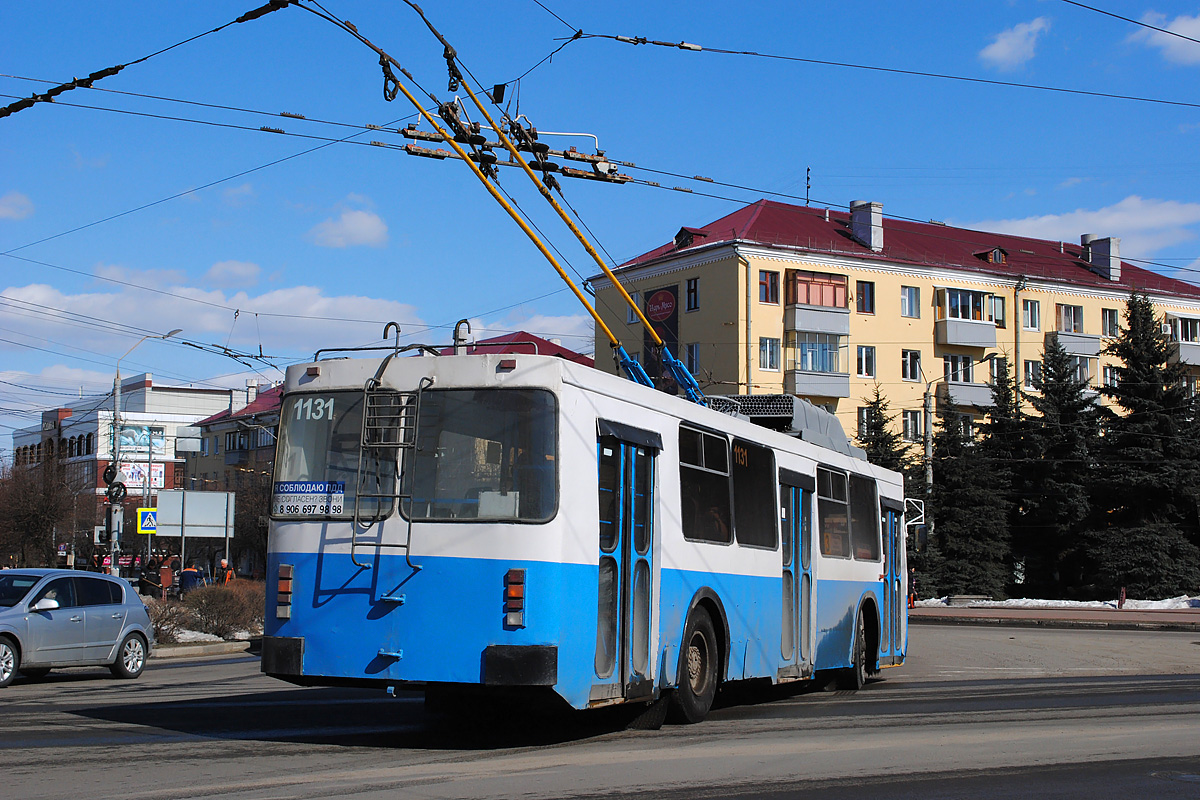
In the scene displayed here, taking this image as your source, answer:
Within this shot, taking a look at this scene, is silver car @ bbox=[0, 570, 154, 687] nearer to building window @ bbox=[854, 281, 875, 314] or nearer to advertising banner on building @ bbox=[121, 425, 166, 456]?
building window @ bbox=[854, 281, 875, 314]

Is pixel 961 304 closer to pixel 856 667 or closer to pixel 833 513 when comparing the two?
pixel 856 667

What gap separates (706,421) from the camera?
1162cm

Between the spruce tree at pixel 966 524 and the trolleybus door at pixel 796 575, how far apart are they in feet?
122

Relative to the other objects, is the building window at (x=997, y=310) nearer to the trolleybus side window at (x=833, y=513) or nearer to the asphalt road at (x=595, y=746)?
the asphalt road at (x=595, y=746)

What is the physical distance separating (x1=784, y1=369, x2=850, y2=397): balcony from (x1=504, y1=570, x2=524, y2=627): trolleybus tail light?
174 feet

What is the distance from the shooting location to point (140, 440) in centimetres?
10350

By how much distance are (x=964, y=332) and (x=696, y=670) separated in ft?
190

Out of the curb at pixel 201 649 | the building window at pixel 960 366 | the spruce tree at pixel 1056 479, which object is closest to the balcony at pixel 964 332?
the building window at pixel 960 366

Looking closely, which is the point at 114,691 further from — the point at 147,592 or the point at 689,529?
the point at 147,592

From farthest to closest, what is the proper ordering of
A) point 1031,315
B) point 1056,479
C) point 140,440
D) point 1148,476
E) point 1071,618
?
1. point 140,440
2. point 1031,315
3. point 1056,479
4. point 1148,476
5. point 1071,618

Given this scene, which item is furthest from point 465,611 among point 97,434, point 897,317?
point 97,434

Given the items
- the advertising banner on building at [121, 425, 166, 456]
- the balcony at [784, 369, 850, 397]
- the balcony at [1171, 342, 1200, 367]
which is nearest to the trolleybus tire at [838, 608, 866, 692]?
the balcony at [784, 369, 850, 397]

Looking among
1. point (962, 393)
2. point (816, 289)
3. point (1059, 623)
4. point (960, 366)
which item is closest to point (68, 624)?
point (1059, 623)

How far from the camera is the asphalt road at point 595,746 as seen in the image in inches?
302
